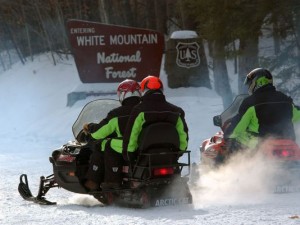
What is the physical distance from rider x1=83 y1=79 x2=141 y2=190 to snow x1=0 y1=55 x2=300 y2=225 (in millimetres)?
437

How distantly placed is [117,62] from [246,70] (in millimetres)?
4305

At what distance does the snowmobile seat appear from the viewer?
27.7 ft

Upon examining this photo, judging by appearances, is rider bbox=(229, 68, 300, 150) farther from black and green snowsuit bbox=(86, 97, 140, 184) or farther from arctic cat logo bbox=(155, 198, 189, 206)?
black and green snowsuit bbox=(86, 97, 140, 184)

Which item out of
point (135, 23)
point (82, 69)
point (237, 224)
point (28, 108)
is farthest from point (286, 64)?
point (135, 23)

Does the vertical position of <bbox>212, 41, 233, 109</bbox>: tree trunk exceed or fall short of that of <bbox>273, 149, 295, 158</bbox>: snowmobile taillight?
it exceeds it

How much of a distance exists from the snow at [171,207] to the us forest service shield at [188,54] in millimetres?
966

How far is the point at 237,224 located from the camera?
6844 mm

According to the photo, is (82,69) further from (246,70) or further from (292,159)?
(292,159)

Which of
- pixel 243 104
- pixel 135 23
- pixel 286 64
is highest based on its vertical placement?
pixel 135 23

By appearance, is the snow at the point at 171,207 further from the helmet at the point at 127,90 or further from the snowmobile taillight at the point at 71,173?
the helmet at the point at 127,90

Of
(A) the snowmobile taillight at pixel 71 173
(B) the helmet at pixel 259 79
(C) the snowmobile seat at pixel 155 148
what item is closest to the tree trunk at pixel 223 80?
(B) the helmet at pixel 259 79

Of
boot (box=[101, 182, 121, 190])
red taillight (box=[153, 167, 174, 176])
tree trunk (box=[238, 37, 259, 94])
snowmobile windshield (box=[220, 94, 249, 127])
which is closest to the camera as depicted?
red taillight (box=[153, 167, 174, 176])

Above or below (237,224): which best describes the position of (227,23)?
above

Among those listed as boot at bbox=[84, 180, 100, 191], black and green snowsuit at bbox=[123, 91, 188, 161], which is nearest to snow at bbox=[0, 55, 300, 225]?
boot at bbox=[84, 180, 100, 191]
